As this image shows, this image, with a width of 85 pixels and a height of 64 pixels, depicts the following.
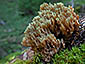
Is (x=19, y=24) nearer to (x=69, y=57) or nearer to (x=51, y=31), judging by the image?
(x=51, y=31)

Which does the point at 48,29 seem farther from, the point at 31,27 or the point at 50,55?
the point at 50,55

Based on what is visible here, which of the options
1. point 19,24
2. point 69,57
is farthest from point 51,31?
point 19,24

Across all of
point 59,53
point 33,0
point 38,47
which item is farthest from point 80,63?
point 33,0

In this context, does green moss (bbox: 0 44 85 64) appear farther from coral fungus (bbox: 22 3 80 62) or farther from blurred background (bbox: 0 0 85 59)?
blurred background (bbox: 0 0 85 59)

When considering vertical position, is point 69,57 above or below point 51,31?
below

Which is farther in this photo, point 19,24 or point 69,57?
point 19,24

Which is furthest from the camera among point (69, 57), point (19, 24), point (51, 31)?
point (19, 24)

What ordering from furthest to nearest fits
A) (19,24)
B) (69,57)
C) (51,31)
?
1. (19,24)
2. (51,31)
3. (69,57)

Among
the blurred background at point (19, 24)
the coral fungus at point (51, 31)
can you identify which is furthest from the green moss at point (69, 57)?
the blurred background at point (19, 24)
